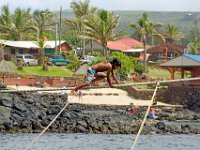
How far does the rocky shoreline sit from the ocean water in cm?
125

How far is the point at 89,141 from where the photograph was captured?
44156 millimetres

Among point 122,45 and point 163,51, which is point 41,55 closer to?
point 163,51

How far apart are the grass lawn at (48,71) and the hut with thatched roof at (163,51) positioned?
2628 centimetres

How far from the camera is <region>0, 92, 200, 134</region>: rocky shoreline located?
4831cm

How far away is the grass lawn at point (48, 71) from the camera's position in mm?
73144

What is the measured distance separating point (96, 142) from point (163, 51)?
195 feet

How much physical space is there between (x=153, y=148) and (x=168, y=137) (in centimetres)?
528

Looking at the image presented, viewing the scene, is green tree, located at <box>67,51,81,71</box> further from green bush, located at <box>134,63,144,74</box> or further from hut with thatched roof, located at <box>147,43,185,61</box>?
hut with thatched roof, located at <box>147,43,185,61</box>

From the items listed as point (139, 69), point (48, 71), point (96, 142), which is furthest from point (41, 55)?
point (96, 142)

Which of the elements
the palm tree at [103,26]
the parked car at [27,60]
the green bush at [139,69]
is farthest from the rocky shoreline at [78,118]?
the palm tree at [103,26]

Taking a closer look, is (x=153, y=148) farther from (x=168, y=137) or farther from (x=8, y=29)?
(x=8, y=29)

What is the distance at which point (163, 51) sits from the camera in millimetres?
102062

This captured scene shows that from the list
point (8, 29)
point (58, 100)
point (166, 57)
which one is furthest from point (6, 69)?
point (166, 57)

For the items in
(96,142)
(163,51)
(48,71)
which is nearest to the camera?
(96,142)
